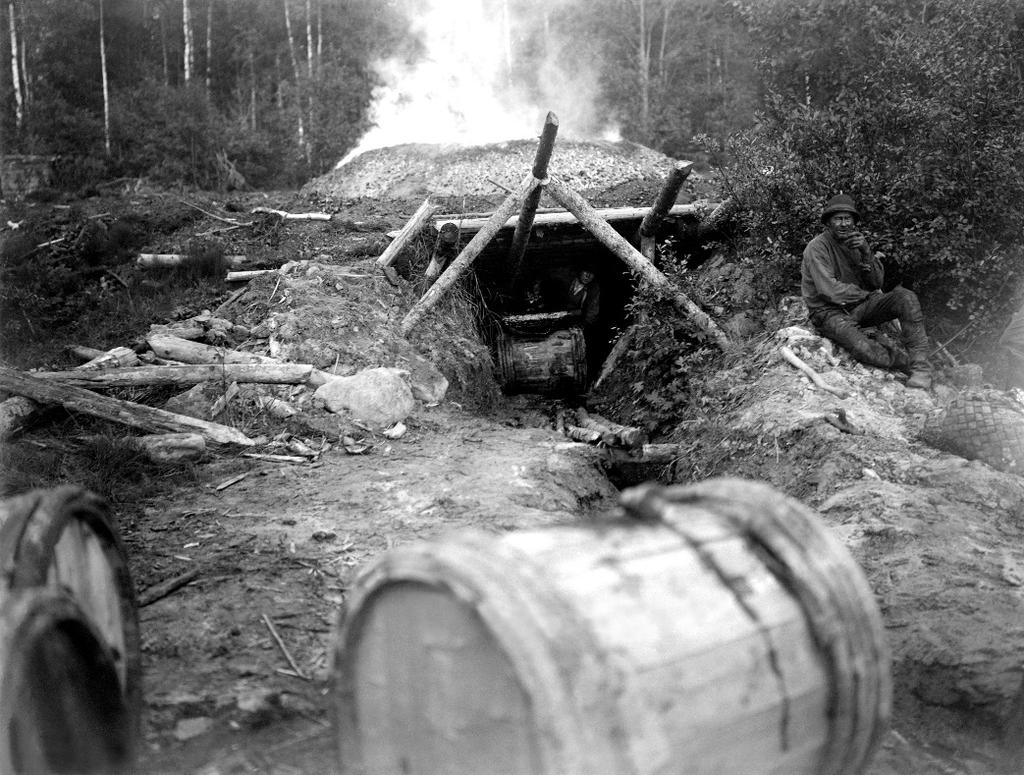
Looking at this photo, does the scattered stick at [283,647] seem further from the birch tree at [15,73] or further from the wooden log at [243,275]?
the birch tree at [15,73]

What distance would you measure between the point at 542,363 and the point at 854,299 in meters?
3.95

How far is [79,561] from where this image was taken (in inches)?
102

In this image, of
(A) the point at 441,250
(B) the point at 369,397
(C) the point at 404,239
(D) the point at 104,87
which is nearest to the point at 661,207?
(A) the point at 441,250

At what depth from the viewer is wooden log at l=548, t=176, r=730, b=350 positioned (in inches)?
334

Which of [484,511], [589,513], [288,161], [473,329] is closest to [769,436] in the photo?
[589,513]

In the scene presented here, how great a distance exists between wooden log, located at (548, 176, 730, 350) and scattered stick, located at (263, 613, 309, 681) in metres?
5.68

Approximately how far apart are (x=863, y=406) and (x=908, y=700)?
338 cm

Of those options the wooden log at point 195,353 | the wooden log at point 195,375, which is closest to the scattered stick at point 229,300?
the wooden log at point 195,353

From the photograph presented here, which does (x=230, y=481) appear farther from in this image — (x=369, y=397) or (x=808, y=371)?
(x=808, y=371)

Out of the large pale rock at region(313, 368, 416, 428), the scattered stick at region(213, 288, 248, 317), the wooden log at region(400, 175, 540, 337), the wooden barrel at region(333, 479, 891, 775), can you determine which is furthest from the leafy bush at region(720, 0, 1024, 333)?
the wooden barrel at region(333, 479, 891, 775)

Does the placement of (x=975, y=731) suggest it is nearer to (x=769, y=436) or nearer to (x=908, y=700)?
(x=908, y=700)

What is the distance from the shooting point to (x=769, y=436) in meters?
6.23

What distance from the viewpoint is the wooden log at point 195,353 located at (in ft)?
24.9

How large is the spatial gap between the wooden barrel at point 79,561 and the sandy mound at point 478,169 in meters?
10.3
